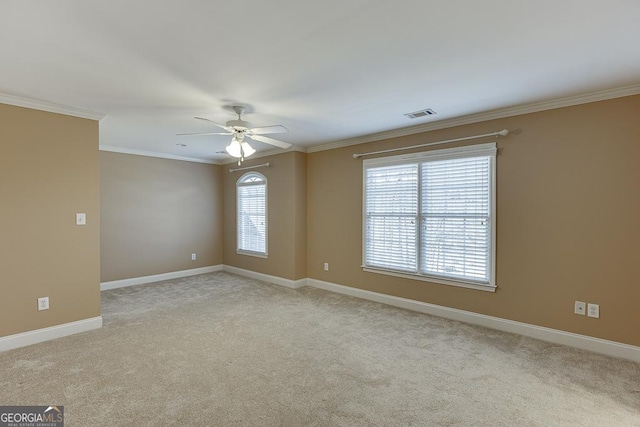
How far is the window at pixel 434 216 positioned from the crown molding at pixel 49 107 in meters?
3.57

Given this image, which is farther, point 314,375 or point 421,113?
point 421,113

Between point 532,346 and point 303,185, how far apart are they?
13.0 ft

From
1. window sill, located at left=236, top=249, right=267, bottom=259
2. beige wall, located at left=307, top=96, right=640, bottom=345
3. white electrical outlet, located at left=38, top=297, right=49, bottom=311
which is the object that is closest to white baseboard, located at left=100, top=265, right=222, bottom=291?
window sill, located at left=236, top=249, right=267, bottom=259

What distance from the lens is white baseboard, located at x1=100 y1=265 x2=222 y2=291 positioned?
17.8 ft

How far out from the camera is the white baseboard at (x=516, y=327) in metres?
2.91

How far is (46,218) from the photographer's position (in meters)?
3.30

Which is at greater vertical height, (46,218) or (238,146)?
(238,146)

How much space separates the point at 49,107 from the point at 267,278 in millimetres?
4034

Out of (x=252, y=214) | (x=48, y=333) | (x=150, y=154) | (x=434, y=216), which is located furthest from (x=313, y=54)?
(x=150, y=154)

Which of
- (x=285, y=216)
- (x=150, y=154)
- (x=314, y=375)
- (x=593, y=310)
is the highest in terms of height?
(x=150, y=154)

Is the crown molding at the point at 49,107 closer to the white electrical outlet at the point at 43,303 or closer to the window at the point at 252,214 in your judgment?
the white electrical outlet at the point at 43,303

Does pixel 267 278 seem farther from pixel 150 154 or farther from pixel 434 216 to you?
pixel 434 216

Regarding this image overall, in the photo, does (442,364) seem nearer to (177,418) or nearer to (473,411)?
(473,411)

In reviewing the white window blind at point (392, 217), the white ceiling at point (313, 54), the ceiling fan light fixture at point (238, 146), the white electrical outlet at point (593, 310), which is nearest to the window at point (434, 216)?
the white window blind at point (392, 217)
